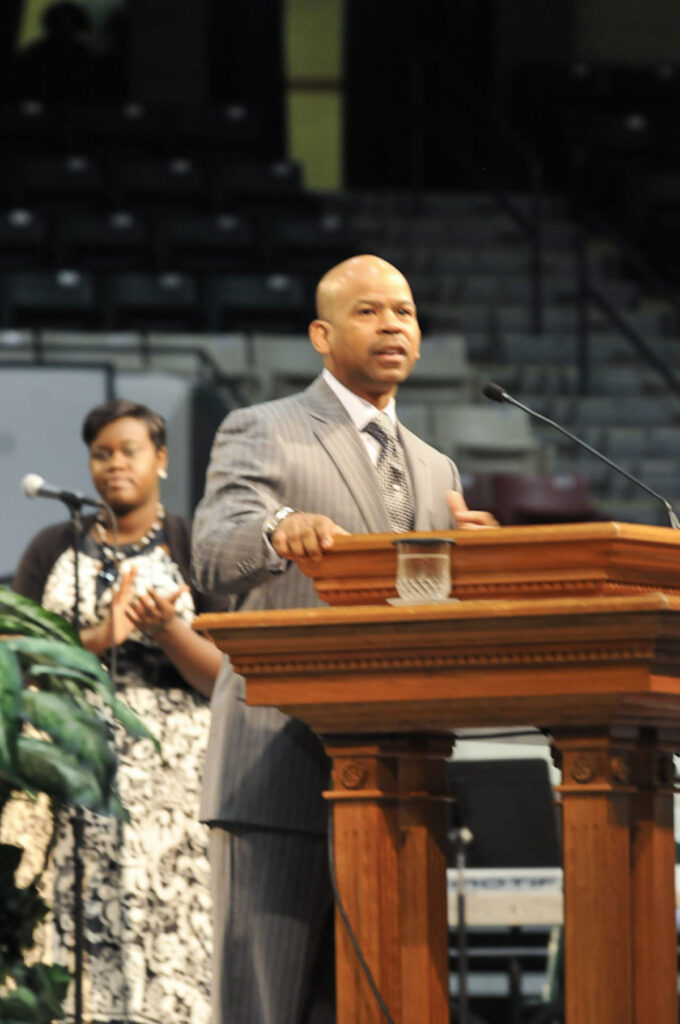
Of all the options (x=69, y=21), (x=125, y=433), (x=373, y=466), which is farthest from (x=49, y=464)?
(x=69, y=21)

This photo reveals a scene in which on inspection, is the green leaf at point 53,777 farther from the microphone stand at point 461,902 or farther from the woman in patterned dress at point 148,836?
the microphone stand at point 461,902

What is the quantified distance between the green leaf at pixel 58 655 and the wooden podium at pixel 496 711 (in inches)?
14.7

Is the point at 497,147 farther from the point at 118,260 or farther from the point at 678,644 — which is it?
the point at 678,644

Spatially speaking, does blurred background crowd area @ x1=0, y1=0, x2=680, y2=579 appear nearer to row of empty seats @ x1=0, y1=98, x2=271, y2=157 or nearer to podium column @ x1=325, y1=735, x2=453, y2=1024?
row of empty seats @ x1=0, y1=98, x2=271, y2=157

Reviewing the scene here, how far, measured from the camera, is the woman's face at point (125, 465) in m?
3.43

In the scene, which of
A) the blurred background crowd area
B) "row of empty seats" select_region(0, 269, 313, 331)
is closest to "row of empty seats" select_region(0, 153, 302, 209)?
the blurred background crowd area

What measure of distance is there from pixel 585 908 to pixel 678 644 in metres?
0.30

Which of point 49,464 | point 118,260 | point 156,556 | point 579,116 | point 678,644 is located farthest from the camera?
point 579,116

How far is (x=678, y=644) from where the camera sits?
6.27 feet

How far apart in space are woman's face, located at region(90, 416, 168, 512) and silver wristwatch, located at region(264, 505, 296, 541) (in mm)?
1281

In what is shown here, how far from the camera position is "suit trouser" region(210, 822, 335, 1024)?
2.22 meters

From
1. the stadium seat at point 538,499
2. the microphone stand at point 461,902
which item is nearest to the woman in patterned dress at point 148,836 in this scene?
the microphone stand at point 461,902

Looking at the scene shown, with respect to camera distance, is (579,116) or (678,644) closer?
(678,644)

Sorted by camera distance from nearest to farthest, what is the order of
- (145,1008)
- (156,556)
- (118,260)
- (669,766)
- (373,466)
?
1. (669,766)
2. (373,466)
3. (145,1008)
4. (156,556)
5. (118,260)
